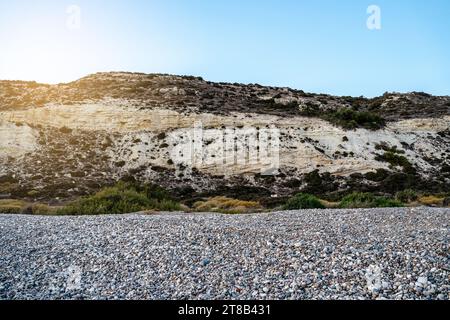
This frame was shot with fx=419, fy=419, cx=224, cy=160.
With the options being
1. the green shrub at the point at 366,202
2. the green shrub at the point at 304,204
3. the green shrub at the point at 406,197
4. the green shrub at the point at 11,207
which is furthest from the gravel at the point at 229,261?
the green shrub at the point at 406,197

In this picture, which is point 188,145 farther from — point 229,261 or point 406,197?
point 229,261

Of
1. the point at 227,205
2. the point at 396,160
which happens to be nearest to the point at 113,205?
the point at 227,205

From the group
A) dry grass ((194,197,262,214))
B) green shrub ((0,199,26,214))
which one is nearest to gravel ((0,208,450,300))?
green shrub ((0,199,26,214))

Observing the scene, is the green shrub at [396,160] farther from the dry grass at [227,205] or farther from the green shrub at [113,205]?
the green shrub at [113,205]

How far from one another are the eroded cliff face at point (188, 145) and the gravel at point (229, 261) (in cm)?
2097

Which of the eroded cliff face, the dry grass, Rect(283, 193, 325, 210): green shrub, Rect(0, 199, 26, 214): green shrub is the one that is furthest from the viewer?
the eroded cliff face

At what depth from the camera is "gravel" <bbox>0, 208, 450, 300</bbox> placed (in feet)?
28.4

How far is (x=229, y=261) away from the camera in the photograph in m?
10.4

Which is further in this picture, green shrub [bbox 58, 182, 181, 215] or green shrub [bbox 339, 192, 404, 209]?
green shrub [bbox 339, 192, 404, 209]

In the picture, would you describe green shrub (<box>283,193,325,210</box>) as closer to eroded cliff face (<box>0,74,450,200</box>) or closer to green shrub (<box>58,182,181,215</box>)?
green shrub (<box>58,182,181,215</box>)

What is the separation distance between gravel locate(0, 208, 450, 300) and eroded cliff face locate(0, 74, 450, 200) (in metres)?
21.0

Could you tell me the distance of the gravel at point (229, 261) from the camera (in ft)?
28.4

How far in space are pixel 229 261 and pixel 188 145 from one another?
34105 millimetres
